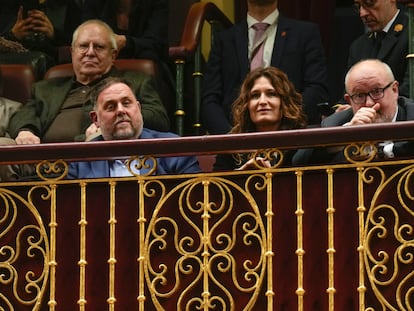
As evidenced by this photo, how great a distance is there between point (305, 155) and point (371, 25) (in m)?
1.49

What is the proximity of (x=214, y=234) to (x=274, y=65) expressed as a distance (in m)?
1.76

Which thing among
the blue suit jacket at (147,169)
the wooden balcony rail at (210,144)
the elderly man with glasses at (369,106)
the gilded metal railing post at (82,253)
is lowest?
the gilded metal railing post at (82,253)

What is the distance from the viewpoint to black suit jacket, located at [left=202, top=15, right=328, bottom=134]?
6.88m

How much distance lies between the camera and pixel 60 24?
7941mm

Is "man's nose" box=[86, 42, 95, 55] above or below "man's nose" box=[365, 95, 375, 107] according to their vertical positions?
above

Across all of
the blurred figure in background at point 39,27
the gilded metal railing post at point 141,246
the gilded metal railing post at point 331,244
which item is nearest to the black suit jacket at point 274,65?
the blurred figure in background at point 39,27

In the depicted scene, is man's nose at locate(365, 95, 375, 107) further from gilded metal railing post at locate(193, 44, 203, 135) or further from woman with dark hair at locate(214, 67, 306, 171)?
gilded metal railing post at locate(193, 44, 203, 135)

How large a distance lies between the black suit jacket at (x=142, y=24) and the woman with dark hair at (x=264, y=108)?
1446mm

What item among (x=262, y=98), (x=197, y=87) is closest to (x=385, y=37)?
(x=262, y=98)

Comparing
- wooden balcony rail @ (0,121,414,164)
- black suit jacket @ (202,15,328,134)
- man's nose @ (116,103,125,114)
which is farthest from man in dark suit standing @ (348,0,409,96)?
wooden balcony rail @ (0,121,414,164)

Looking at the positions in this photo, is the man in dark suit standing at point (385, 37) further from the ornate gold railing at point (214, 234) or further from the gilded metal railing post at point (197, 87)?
the ornate gold railing at point (214, 234)

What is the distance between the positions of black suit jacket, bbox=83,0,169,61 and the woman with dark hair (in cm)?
145

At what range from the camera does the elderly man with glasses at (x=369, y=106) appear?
215 inches

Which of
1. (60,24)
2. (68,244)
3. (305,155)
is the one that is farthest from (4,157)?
(60,24)
